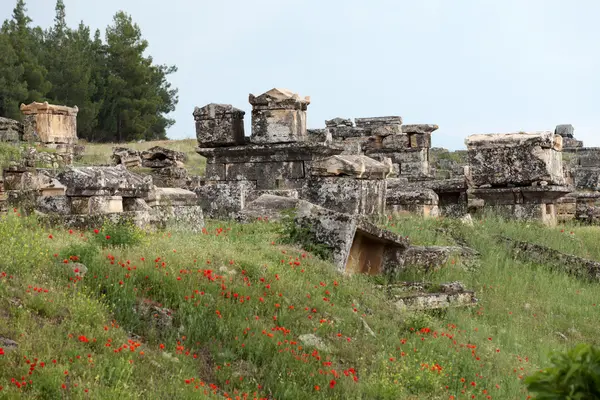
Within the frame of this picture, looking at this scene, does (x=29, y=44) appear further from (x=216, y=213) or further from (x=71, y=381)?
(x=71, y=381)

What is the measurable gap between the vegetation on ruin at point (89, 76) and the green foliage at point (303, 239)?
34.4 metres

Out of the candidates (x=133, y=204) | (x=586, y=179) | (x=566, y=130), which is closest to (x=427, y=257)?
(x=133, y=204)

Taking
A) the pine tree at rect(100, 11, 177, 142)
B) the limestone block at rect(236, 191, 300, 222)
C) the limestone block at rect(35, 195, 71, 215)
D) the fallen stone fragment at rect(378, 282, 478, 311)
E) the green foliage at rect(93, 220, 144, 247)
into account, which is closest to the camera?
the green foliage at rect(93, 220, 144, 247)

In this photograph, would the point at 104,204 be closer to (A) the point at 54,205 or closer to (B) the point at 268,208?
(A) the point at 54,205

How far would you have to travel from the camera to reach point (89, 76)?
4441cm

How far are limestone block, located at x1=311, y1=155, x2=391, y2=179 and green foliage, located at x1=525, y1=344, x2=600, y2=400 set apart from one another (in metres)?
8.70

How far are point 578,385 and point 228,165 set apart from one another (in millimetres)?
12798

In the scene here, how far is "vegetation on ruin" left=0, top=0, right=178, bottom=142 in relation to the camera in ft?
137

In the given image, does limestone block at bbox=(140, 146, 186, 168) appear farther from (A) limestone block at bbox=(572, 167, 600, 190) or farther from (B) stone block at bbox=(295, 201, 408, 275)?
(B) stone block at bbox=(295, 201, 408, 275)

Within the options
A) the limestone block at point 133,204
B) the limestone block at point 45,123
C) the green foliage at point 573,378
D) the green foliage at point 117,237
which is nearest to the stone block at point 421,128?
the limestone block at point 45,123

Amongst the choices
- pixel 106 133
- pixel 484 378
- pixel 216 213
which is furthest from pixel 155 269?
pixel 106 133

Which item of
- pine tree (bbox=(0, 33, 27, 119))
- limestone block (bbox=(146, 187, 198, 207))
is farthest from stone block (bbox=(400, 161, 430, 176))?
pine tree (bbox=(0, 33, 27, 119))

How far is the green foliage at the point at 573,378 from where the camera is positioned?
121 inches

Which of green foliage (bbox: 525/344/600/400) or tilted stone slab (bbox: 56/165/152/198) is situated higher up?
tilted stone slab (bbox: 56/165/152/198)
